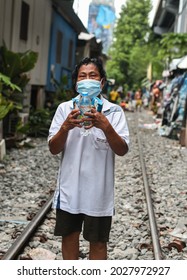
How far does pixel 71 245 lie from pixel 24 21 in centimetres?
1211

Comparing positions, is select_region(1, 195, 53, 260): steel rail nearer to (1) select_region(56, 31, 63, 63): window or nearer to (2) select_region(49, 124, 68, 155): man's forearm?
(2) select_region(49, 124, 68, 155): man's forearm

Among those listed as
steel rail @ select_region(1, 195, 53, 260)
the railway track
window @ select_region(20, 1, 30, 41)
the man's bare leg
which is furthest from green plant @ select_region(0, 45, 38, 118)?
the man's bare leg

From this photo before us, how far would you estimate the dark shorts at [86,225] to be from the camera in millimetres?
3309

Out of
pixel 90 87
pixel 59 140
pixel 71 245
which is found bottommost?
pixel 71 245

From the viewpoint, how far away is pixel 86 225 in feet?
10.9

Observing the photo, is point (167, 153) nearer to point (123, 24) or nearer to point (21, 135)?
point (21, 135)

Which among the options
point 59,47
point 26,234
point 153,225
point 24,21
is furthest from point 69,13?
point 26,234

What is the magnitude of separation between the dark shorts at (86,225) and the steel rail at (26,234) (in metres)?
1.37

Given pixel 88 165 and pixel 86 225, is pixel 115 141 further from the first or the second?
pixel 86 225

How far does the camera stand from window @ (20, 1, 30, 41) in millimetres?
14398

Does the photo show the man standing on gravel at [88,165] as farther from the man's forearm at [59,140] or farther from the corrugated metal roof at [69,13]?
the corrugated metal roof at [69,13]

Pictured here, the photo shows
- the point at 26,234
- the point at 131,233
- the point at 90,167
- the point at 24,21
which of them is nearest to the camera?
the point at 90,167

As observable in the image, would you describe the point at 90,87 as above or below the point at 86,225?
above

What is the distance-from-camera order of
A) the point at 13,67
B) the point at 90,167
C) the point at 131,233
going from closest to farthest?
the point at 90,167, the point at 131,233, the point at 13,67
